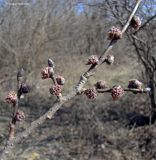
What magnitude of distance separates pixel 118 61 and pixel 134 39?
5.11 meters

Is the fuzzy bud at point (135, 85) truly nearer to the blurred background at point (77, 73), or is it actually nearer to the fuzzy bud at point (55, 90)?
the fuzzy bud at point (55, 90)

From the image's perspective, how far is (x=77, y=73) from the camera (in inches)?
539

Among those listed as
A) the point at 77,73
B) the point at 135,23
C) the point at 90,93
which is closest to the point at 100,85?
the point at 90,93

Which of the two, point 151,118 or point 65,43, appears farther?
point 65,43

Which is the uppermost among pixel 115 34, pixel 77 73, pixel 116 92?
pixel 77 73

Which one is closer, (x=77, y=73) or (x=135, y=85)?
(x=135, y=85)

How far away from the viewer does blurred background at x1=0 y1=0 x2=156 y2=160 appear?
715 cm

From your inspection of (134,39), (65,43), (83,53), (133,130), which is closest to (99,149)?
(133,130)

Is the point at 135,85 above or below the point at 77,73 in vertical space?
below

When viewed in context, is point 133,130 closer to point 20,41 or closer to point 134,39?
point 134,39

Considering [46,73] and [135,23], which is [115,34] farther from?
[46,73]

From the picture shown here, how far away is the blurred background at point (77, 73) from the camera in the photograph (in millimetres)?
7148

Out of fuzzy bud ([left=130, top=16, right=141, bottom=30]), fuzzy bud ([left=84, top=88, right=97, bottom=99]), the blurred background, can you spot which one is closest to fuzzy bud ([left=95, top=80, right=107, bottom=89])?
fuzzy bud ([left=84, top=88, right=97, bottom=99])

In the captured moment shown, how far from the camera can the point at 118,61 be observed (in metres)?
12.4
